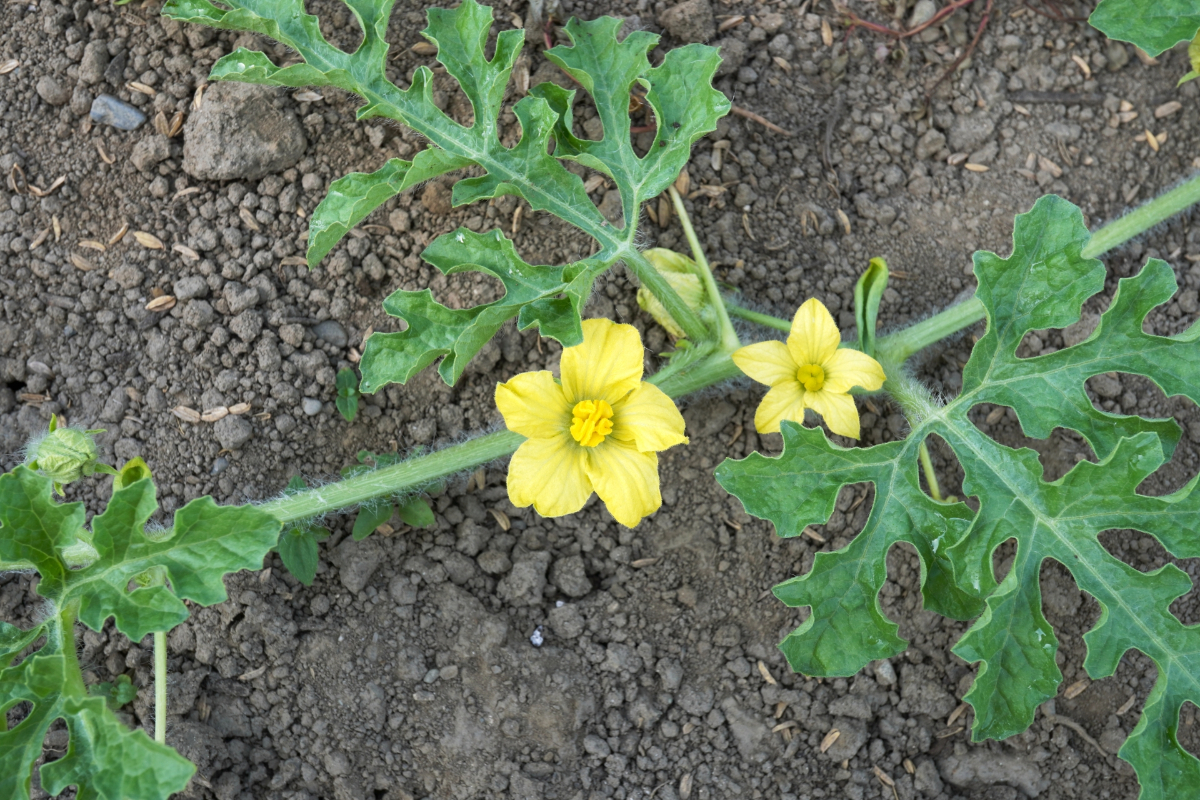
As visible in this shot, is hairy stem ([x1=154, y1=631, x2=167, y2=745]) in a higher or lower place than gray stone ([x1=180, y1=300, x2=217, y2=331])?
lower

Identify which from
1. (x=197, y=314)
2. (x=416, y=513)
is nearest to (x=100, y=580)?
(x=416, y=513)

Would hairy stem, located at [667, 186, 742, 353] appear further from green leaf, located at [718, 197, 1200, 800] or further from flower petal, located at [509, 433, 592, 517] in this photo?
flower petal, located at [509, 433, 592, 517]

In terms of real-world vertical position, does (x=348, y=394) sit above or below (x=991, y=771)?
above

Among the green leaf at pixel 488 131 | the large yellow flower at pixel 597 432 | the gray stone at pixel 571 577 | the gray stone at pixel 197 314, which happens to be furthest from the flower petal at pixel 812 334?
the gray stone at pixel 197 314

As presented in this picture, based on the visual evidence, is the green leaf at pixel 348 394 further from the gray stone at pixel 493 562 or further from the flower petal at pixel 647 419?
the flower petal at pixel 647 419

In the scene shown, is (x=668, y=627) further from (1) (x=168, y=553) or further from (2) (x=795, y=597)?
(1) (x=168, y=553)

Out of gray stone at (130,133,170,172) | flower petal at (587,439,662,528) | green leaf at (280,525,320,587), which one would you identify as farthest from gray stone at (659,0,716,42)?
green leaf at (280,525,320,587)

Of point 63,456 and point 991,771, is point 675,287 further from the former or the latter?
point 991,771

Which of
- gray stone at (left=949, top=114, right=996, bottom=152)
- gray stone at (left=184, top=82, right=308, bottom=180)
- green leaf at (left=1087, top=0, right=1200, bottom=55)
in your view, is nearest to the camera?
green leaf at (left=1087, top=0, right=1200, bottom=55)
